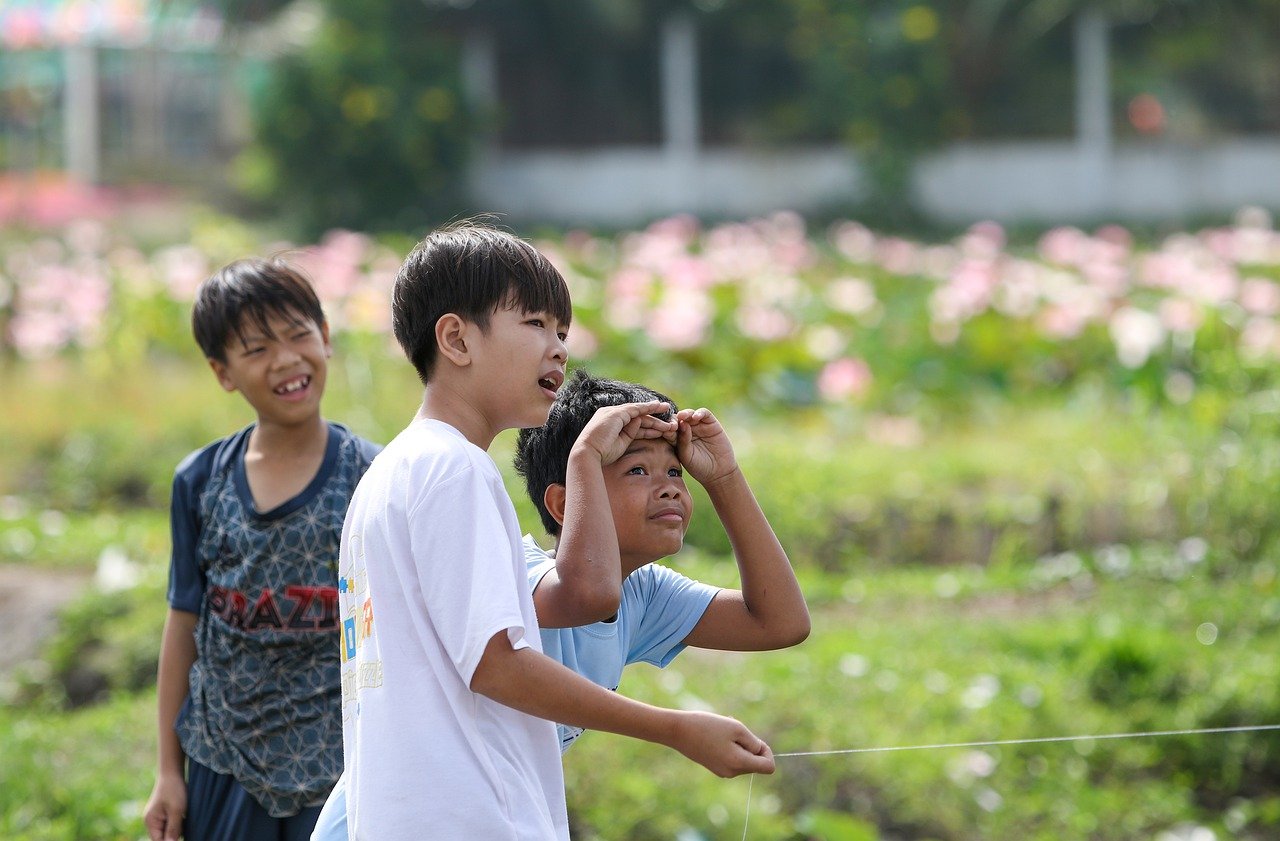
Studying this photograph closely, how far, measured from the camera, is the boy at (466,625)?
156cm

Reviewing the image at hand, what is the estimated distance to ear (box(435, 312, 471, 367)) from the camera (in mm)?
1686

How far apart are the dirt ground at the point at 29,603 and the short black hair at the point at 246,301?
8.74 ft

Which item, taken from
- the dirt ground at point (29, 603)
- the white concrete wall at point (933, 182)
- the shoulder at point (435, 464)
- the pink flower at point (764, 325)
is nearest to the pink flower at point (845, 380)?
the pink flower at point (764, 325)

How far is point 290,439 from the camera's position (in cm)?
243

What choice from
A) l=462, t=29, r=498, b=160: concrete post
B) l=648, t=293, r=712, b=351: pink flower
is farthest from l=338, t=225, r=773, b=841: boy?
l=462, t=29, r=498, b=160: concrete post

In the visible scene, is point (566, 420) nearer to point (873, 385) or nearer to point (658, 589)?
point (658, 589)

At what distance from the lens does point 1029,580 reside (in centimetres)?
537

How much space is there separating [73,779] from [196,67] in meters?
20.1

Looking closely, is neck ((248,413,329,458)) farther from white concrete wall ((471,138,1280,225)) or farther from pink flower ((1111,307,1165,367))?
white concrete wall ((471,138,1280,225))

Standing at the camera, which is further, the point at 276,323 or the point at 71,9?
the point at 71,9

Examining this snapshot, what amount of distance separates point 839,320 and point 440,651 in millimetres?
6699

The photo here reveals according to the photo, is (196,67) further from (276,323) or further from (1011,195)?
(276,323)

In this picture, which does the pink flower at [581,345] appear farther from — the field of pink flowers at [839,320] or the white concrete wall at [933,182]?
the white concrete wall at [933,182]

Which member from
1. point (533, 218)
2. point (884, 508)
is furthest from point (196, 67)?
point (884, 508)
